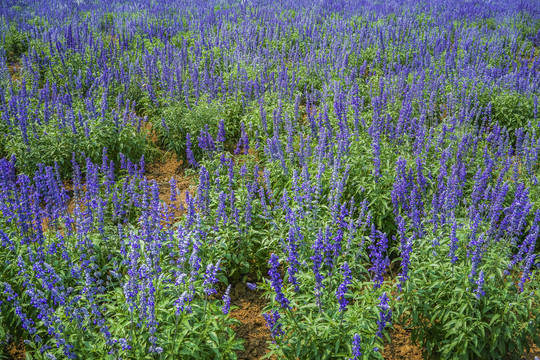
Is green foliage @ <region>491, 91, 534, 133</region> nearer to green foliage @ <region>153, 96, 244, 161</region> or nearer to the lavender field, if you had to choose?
the lavender field

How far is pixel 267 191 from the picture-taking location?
221 inches

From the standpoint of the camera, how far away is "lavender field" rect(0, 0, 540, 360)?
3559mm

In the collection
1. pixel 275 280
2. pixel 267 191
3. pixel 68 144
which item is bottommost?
pixel 68 144

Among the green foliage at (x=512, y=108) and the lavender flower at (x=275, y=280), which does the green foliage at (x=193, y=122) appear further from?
the green foliage at (x=512, y=108)

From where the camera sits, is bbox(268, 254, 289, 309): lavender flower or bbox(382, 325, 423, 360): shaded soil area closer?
bbox(268, 254, 289, 309): lavender flower

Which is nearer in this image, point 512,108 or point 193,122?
point 193,122

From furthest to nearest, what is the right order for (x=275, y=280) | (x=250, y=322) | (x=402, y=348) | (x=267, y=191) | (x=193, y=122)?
(x=193, y=122), (x=267, y=191), (x=250, y=322), (x=402, y=348), (x=275, y=280)

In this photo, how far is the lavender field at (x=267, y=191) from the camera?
3559 mm

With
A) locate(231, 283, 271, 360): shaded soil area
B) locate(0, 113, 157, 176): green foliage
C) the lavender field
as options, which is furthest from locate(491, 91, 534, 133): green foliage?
locate(0, 113, 157, 176): green foliage

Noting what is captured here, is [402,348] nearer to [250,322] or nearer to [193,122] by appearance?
[250,322]

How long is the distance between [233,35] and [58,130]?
7089 millimetres

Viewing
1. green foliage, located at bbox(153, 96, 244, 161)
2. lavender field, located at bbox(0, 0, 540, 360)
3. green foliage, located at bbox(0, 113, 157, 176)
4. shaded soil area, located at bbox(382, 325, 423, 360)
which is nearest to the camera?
lavender field, located at bbox(0, 0, 540, 360)

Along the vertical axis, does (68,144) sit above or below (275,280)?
below

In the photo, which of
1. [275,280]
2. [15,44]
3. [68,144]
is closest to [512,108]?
[275,280]
